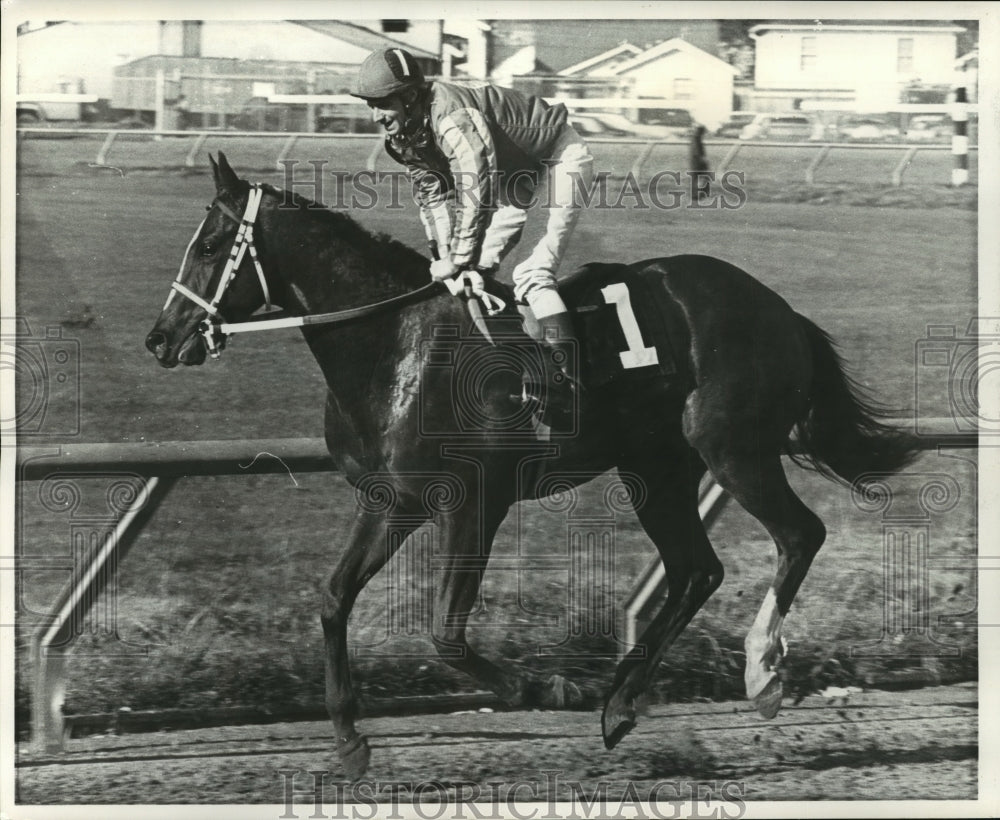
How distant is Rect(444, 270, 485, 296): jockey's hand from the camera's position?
4363 mm

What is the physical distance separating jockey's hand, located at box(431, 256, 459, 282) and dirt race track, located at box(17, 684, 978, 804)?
5.62 ft

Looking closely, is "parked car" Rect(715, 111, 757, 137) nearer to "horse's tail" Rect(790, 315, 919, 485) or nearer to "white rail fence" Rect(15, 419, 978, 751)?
"horse's tail" Rect(790, 315, 919, 485)

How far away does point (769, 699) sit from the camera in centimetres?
478

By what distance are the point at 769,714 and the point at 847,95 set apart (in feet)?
8.04

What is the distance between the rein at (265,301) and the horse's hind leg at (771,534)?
1.09 m

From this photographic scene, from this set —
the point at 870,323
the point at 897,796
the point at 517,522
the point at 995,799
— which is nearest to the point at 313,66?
the point at 517,522

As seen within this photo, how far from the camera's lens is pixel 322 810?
4676 mm

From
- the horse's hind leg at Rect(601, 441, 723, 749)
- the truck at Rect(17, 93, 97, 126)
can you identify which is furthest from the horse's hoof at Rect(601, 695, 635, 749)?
the truck at Rect(17, 93, 97, 126)

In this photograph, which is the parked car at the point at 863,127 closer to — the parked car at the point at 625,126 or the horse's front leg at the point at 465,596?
the parked car at the point at 625,126

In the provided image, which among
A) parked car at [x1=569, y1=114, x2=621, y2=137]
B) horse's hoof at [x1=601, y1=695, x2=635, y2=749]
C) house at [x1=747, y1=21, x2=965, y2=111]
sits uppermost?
house at [x1=747, y1=21, x2=965, y2=111]

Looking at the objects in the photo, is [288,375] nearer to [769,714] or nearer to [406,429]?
[406,429]

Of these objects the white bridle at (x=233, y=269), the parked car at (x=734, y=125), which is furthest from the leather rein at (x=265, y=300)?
the parked car at (x=734, y=125)

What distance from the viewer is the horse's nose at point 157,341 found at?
4543mm

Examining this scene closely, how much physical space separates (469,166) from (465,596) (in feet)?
5.23
